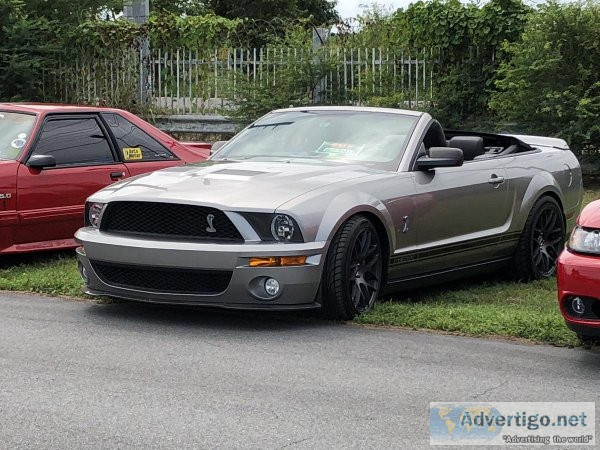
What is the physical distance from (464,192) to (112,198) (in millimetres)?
2712

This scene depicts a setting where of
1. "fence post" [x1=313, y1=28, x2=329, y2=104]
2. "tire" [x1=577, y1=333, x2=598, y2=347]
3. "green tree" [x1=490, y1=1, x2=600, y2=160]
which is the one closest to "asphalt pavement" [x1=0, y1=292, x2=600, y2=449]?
"tire" [x1=577, y1=333, x2=598, y2=347]

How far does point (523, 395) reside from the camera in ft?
18.4

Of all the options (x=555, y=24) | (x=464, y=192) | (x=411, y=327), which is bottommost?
(x=411, y=327)

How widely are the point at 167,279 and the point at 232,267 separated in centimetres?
49

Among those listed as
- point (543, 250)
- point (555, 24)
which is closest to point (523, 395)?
point (543, 250)

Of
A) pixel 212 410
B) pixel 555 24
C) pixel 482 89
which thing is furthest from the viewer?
pixel 482 89

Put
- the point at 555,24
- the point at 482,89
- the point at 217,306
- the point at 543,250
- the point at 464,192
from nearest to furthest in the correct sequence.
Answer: the point at 217,306
the point at 464,192
the point at 543,250
the point at 555,24
the point at 482,89

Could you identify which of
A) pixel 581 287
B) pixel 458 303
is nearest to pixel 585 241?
pixel 581 287

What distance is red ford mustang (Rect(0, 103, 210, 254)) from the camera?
31.6 ft

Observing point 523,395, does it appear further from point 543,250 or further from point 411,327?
point 543,250

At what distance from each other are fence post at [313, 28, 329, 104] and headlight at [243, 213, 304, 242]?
41.5ft

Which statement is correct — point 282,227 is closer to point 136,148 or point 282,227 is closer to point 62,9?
point 136,148

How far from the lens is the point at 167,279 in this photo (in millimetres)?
7254

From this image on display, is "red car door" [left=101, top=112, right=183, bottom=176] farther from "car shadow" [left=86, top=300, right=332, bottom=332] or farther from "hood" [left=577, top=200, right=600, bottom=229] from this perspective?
"hood" [left=577, top=200, right=600, bottom=229]
